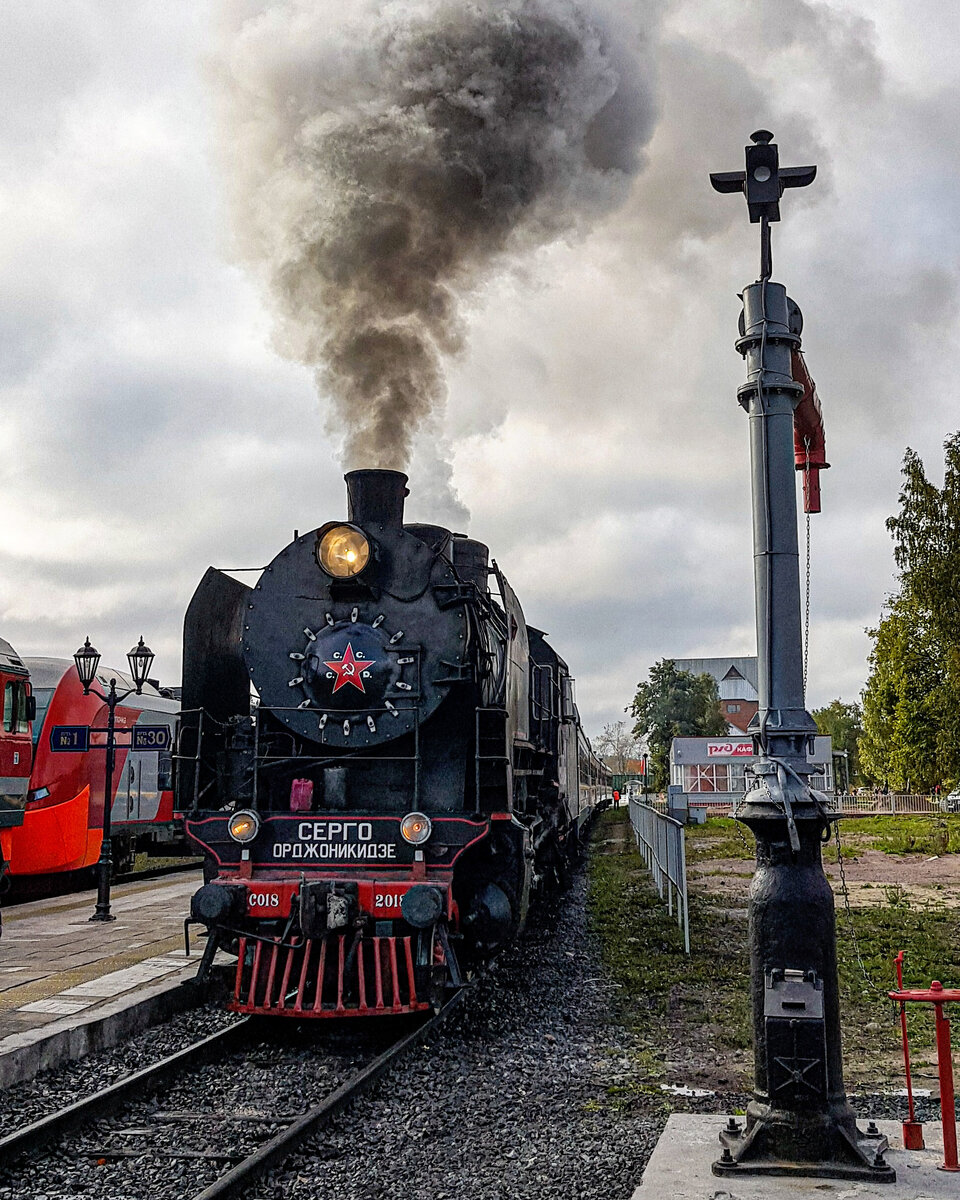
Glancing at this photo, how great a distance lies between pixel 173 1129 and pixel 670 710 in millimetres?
56655

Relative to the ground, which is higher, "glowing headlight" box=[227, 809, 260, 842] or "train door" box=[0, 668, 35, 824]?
"train door" box=[0, 668, 35, 824]

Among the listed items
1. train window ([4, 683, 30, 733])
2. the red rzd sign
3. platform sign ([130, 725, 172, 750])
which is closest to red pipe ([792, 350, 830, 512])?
platform sign ([130, 725, 172, 750])

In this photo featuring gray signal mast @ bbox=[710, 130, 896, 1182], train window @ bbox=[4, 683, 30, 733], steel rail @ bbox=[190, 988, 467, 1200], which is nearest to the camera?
gray signal mast @ bbox=[710, 130, 896, 1182]

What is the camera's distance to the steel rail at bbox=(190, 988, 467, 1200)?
420 cm

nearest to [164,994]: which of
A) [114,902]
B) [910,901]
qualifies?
[114,902]

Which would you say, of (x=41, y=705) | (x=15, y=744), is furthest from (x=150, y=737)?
(x=41, y=705)

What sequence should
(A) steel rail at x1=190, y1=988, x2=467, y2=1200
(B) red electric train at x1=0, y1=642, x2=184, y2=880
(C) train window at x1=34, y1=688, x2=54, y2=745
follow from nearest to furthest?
(A) steel rail at x1=190, y1=988, x2=467, y2=1200 < (B) red electric train at x1=0, y1=642, x2=184, y2=880 < (C) train window at x1=34, y1=688, x2=54, y2=745

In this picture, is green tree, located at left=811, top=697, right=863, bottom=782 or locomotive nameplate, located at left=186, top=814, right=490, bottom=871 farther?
green tree, located at left=811, top=697, right=863, bottom=782

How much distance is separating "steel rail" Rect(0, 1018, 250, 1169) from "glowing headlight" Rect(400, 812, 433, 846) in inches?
62.7

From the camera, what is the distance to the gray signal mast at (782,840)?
4.04m

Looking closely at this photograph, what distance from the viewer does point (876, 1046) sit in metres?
6.58

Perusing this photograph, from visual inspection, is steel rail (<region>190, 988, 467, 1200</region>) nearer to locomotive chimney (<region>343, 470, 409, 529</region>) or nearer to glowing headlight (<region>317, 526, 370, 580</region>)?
glowing headlight (<region>317, 526, 370, 580</region>)

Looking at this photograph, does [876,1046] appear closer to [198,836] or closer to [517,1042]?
[517,1042]

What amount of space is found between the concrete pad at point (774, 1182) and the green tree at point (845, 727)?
255 feet
